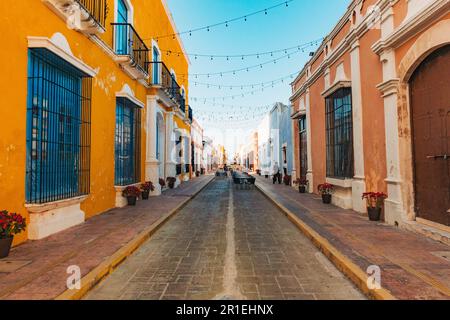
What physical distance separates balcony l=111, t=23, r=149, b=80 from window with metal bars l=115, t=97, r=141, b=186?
3.81 ft

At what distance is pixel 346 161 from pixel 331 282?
6.13 meters

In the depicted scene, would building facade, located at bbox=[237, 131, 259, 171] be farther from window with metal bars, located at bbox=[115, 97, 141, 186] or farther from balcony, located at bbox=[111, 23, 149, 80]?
balcony, located at bbox=[111, 23, 149, 80]

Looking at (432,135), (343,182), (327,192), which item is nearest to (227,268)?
(432,135)

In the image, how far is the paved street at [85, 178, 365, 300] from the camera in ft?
10.0

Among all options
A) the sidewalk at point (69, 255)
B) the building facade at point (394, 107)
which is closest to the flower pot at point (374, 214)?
the building facade at point (394, 107)

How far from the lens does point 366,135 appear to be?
7.44 metres

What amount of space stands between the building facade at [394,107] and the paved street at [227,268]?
2.56 m

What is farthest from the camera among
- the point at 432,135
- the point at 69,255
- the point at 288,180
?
the point at 288,180

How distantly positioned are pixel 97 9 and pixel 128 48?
2.19 meters

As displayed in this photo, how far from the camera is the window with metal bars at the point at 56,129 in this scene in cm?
511

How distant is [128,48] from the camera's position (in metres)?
9.47

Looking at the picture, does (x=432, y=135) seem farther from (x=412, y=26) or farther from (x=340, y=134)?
(x=340, y=134)

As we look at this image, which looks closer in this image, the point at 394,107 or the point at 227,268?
the point at 227,268
